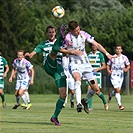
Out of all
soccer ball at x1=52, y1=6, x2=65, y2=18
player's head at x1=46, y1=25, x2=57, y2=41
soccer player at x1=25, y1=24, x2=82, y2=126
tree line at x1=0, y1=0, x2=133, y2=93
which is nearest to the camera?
soccer player at x1=25, y1=24, x2=82, y2=126

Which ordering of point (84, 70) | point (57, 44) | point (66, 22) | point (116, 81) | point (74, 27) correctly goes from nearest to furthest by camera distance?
point (57, 44)
point (74, 27)
point (84, 70)
point (116, 81)
point (66, 22)

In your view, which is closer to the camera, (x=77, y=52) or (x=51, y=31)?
(x=51, y=31)

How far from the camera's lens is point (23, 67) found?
929 inches

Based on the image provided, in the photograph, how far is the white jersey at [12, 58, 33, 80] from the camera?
76.8 ft

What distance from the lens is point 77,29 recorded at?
1580 cm

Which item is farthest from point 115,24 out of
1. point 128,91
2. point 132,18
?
point 128,91

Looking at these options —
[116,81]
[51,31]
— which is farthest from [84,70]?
[116,81]

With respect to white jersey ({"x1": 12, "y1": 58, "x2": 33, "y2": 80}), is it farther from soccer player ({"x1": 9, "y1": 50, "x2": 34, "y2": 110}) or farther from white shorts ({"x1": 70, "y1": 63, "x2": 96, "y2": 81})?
white shorts ({"x1": 70, "y1": 63, "x2": 96, "y2": 81})

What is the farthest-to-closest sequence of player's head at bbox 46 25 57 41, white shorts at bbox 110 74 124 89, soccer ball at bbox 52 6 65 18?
white shorts at bbox 110 74 124 89 → soccer ball at bbox 52 6 65 18 → player's head at bbox 46 25 57 41

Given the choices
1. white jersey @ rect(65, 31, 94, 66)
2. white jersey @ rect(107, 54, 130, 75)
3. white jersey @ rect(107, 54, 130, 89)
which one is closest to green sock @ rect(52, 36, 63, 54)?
white jersey @ rect(65, 31, 94, 66)

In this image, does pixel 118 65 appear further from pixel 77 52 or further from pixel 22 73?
pixel 77 52

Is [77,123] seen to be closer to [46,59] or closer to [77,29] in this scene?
[46,59]

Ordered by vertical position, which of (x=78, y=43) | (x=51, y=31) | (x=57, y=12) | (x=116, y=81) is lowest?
(x=116, y=81)

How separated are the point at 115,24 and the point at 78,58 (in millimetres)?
41036
